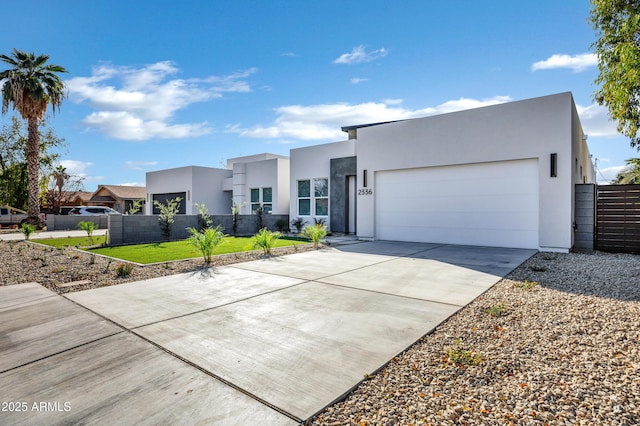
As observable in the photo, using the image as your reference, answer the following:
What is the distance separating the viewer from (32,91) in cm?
1809

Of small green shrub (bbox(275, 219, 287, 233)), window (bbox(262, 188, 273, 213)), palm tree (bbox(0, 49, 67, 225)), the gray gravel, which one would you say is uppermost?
palm tree (bbox(0, 49, 67, 225))

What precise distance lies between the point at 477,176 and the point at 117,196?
122ft

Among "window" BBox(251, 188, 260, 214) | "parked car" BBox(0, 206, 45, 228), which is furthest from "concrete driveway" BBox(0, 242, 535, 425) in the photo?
"parked car" BBox(0, 206, 45, 228)

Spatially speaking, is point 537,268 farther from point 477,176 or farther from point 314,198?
point 314,198

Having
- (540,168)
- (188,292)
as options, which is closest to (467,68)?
(540,168)

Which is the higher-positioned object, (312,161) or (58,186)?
(312,161)

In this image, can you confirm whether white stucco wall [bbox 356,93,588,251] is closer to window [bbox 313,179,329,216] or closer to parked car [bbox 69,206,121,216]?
window [bbox 313,179,329,216]

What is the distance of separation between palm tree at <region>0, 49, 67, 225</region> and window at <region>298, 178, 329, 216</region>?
49.5ft

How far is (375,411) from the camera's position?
229 cm

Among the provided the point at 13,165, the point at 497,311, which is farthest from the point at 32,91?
the point at 497,311

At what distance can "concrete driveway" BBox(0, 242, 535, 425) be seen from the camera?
93.0 inches

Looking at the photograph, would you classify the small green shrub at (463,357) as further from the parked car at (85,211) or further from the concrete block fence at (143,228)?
the parked car at (85,211)

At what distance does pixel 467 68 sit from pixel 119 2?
10839 millimetres

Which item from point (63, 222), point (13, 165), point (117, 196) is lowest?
point (63, 222)
